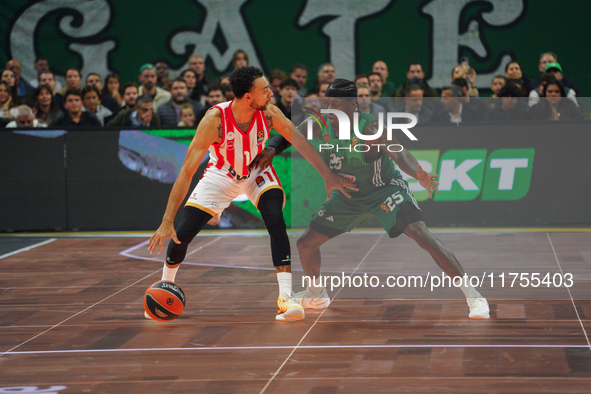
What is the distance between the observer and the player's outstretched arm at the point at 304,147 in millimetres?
6672

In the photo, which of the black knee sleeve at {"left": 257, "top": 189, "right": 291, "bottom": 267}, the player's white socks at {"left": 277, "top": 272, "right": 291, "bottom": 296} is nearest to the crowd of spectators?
the black knee sleeve at {"left": 257, "top": 189, "right": 291, "bottom": 267}

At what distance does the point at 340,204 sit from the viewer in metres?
6.85

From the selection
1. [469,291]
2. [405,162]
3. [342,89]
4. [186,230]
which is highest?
[342,89]

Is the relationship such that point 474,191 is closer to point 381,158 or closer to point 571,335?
point 381,158

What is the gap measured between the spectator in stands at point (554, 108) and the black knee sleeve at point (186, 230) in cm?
661

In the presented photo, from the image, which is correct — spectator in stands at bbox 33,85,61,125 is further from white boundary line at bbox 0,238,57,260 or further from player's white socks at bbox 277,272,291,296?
player's white socks at bbox 277,272,291,296

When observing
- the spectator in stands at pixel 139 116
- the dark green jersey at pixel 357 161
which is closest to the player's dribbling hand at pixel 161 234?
the dark green jersey at pixel 357 161

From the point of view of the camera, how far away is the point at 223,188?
6676mm

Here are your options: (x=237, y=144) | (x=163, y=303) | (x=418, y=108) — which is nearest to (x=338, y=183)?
(x=237, y=144)

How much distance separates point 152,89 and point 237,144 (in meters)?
7.36

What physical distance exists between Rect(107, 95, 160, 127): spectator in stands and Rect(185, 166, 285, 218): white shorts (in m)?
5.91

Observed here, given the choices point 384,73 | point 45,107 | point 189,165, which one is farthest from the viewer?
point 384,73

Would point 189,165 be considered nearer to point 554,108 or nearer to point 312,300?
point 312,300

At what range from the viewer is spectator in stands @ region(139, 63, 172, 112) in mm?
13477
